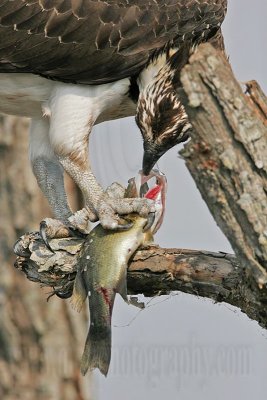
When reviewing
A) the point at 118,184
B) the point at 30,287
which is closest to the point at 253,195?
the point at 118,184

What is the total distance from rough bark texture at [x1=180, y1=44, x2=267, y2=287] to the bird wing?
2.31m

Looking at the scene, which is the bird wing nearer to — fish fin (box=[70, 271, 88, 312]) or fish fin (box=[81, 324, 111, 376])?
fish fin (box=[70, 271, 88, 312])

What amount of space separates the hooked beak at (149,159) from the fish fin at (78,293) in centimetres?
101

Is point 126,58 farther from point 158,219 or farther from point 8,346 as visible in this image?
point 8,346

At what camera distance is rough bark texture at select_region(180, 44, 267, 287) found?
450 cm

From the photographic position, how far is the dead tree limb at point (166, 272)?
5.38 m

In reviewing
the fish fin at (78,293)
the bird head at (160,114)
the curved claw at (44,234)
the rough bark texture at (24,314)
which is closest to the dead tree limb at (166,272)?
the curved claw at (44,234)

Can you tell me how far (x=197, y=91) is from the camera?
4477 mm

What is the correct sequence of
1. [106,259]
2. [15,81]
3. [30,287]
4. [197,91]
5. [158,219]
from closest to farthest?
[197,91], [106,259], [158,219], [15,81], [30,287]

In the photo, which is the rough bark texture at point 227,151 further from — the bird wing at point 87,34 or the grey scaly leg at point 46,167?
the grey scaly leg at point 46,167

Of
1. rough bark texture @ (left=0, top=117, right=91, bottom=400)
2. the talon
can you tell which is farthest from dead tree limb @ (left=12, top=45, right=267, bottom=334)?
rough bark texture @ (left=0, top=117, right=91, bottom=400)

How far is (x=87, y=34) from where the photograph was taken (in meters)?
6.86

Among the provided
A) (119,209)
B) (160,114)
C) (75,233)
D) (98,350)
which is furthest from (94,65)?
(98,350)

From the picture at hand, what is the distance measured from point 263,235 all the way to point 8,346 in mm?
5111
